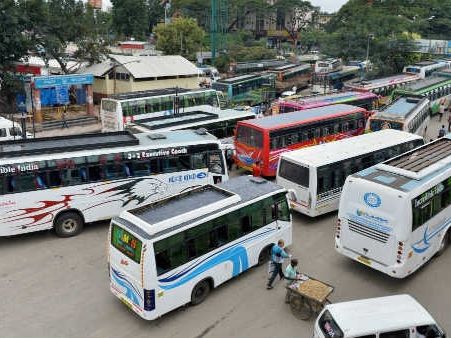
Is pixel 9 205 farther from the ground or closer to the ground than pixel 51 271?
farther from the ground

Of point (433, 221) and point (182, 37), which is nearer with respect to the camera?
point (433, 221)

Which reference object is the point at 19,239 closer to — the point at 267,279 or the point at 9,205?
the point at 9,205

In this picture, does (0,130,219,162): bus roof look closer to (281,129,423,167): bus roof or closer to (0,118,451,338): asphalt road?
(0,118,451,338): asphalt road

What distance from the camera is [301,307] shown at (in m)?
10.9

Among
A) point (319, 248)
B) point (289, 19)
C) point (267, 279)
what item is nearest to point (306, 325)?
point (267, 279)

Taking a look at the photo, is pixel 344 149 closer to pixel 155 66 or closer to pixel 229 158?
pixel 229 158

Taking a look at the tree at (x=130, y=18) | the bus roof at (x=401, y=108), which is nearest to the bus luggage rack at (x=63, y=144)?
the bus roof at (x=401, y=108)

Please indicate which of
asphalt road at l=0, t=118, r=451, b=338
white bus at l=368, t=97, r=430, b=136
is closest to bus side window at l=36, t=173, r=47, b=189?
asphalt road at l=0, t=118, r=451, b=338

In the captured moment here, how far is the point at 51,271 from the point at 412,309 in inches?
366

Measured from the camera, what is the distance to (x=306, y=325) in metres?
10.6

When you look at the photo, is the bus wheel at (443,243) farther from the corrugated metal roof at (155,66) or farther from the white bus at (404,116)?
the corrugated metal roof at (155,66)

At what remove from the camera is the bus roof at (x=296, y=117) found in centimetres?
1994

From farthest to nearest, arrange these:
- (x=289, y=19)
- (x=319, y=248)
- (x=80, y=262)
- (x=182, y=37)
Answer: (x=289, y=19) < (x=182, y=37) < (x=319, y=248) < (x=80, y=262)

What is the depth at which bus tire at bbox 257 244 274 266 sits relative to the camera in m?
12.9
